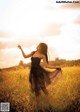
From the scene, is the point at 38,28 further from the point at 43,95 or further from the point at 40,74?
the point at 43,95

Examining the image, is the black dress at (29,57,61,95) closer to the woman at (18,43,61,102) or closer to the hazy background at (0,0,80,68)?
the woman at (18,43,61,102)

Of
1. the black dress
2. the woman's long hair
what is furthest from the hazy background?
the black dress

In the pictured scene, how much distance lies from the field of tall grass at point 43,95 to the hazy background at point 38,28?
0.12 m

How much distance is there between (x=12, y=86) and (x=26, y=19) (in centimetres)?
65

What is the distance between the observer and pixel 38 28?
9.09ft

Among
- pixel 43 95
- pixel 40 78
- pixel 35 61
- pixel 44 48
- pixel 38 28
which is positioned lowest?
pixel 43 95

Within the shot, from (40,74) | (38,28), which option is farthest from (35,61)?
(38,28)

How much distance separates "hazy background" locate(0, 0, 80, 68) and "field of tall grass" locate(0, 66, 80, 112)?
123 millimetres

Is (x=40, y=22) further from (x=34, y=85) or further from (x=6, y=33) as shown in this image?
(x=34, y=85)

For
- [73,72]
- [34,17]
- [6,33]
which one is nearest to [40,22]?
[34,17]

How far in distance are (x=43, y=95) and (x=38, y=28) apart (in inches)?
25.1

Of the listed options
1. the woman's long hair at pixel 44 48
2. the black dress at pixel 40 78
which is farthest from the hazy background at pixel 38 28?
the black dress at pixel 40 78

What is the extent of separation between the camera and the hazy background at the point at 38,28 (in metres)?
2.75

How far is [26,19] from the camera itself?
2.78m
